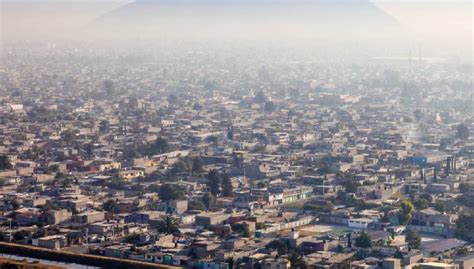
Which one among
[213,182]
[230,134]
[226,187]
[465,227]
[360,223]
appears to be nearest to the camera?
[465,227]

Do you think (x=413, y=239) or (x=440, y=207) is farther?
(x=440, y=207)

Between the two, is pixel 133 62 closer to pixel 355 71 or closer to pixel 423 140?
pixel 355 71

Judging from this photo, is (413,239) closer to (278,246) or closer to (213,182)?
(278,246)

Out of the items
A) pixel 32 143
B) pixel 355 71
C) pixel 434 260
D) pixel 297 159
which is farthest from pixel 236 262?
pixel 355 71

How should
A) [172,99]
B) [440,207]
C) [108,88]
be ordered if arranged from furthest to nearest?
[108,88] < [172,99] < [440,207]

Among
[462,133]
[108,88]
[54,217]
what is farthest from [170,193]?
[108,88]

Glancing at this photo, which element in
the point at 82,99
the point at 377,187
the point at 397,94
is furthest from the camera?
the point at 397,94
